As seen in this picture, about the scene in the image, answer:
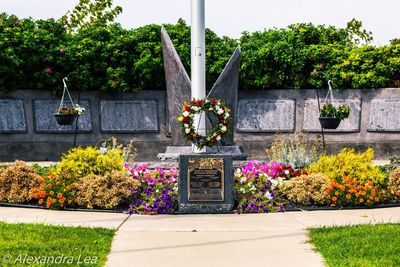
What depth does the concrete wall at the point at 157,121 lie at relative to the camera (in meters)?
18.7

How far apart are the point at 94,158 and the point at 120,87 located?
7.12m

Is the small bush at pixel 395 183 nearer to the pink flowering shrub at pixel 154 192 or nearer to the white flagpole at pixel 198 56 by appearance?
the white flagpole at pixel 198 56

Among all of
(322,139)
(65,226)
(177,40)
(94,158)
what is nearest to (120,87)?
(177,40)

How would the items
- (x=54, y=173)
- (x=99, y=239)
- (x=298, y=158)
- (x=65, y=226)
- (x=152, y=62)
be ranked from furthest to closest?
(x=152, y=62) → (x=298, y=158) → (x=54, y=173) → (x=65, y=226) → (x=99, y=239)

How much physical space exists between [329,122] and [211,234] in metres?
9.30

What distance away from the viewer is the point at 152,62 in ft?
60.4

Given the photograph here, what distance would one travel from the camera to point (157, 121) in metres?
18.8

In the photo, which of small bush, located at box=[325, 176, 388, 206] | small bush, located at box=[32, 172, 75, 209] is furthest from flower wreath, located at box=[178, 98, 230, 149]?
small bush, located at box=[32, 172, 75, 209]

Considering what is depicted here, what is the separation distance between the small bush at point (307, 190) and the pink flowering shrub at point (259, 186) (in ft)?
0.72

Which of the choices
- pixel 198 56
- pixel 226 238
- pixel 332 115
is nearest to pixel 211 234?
pixel 226 238

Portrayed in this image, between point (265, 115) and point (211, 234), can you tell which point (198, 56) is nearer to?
point (211, 234)

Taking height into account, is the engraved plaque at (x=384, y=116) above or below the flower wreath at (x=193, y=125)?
below

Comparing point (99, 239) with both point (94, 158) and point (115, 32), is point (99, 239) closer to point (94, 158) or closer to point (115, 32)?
point (94, 158)

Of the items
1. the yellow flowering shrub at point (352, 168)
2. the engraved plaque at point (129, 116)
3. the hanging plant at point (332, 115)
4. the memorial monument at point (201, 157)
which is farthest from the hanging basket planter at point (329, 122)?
the memorial monument at point (201, 157)
